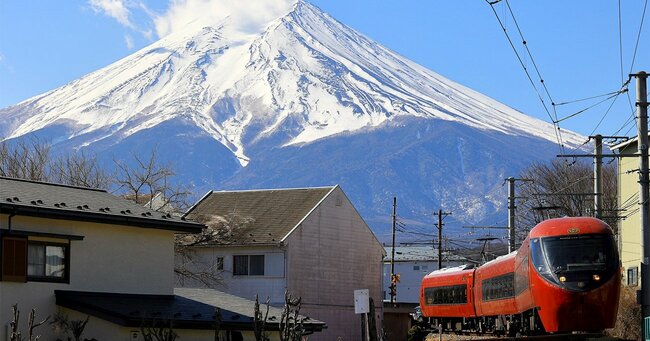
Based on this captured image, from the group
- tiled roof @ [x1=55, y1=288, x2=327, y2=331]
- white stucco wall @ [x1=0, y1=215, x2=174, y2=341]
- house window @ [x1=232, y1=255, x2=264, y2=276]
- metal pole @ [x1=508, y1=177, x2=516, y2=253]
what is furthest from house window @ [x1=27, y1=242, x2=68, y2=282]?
house window @ [x1=232, y1=255, x2=264, y2=276]

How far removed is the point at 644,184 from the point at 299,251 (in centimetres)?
2755

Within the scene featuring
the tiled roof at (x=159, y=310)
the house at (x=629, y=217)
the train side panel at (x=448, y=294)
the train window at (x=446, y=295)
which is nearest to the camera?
the tiled roof at (x=159, y=310)

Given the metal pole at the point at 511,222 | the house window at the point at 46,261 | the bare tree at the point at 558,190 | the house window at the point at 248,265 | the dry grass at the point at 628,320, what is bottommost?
the dry grass at the point at 628,320

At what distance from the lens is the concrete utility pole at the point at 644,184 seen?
3391 centimetres

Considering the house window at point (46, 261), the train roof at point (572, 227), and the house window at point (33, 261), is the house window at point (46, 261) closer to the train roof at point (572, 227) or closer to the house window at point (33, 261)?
the house window at point (33, 261)

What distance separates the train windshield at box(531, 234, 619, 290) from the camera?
34.0m

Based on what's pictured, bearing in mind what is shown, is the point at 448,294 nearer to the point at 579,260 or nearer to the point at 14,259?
the point at 579,260

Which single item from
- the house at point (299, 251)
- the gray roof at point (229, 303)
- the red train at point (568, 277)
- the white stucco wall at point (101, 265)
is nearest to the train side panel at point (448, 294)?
the house at point (299, 251)

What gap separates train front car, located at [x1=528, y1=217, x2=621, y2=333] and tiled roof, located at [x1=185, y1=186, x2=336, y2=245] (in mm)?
25238

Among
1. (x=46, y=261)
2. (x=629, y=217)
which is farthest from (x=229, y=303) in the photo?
(x=629, y=217)

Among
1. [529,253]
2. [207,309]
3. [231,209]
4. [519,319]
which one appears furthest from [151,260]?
[231,209]

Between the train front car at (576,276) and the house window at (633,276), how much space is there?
1733 centimetres

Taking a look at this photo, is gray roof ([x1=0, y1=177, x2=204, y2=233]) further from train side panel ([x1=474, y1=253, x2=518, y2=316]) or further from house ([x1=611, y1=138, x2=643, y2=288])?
house ([x1=611, y1=138, x2=643, y2=288])

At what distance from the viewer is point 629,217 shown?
54.3 m
